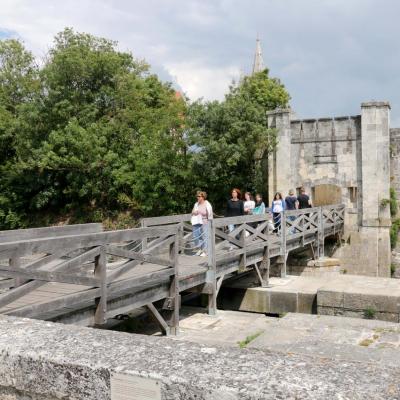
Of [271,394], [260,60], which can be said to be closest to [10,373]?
[271,394]

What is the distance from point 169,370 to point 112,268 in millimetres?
5174

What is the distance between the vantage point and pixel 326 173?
1947cm

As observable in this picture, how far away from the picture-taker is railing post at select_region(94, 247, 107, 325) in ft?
17.8

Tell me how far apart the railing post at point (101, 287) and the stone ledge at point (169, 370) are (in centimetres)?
284

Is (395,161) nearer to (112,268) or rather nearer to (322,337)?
(112,268)

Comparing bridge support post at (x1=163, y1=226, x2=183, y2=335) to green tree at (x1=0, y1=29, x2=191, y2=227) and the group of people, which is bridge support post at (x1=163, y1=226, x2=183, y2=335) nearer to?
the group of people

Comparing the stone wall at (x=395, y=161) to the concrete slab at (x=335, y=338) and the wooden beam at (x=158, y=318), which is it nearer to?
the concrete slab at (x=335, y=338)

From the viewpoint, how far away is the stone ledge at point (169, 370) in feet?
6.01

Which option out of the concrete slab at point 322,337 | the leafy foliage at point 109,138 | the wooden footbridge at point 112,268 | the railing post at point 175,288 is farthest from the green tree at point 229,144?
the concrete slab at point 322,337

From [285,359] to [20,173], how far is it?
86.5ft

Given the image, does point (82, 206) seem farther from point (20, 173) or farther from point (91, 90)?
point (91, 90)

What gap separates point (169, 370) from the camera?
2.02 meters

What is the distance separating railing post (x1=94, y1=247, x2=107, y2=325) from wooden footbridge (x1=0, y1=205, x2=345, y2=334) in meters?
0.01

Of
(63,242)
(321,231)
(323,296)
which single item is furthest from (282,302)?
(321,231)
